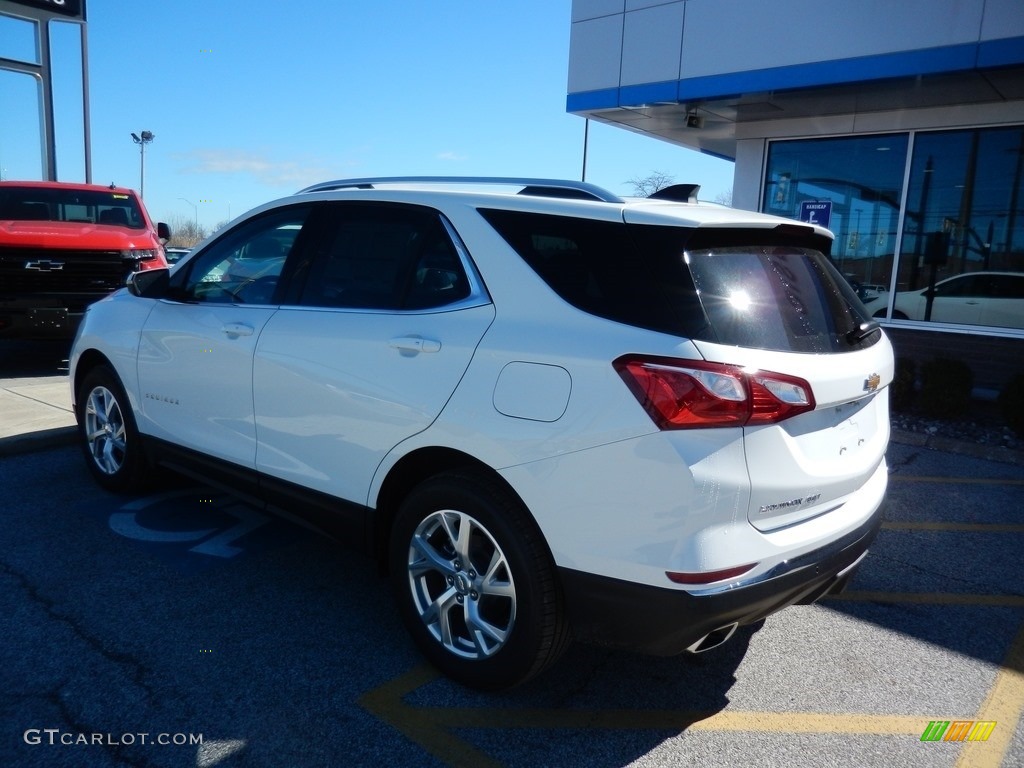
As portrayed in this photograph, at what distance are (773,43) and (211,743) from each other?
29.5 feet

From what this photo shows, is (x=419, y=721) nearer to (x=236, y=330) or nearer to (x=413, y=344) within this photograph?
(x=413, y=344)

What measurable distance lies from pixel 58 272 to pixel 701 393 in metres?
8.51

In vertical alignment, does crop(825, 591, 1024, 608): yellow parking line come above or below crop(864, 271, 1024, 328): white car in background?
below

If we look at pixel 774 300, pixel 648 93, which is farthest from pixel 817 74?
pixel 774 300

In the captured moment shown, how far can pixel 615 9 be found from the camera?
10.2 meters

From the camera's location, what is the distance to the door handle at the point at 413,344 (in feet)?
9.44

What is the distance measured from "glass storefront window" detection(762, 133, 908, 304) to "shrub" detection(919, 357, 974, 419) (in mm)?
2846

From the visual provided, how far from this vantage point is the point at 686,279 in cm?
246

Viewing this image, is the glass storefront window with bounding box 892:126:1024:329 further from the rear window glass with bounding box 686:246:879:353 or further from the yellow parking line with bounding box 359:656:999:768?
the yellow parking line with bounding box 359:656:999:768

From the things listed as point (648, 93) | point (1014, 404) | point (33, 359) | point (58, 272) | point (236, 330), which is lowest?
point (33, 359)

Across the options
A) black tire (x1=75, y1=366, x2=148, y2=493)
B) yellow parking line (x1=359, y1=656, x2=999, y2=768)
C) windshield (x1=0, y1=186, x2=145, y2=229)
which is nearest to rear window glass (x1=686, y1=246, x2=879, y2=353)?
yellow parking line (x1=359, y1=656, x2=999, y2=768)

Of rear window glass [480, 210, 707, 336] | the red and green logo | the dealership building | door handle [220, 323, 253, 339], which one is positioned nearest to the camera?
rear window glass [480, 210, 707, 336]

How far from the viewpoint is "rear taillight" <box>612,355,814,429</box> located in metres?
2.31

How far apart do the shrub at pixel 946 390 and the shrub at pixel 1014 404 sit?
1.56 feet
